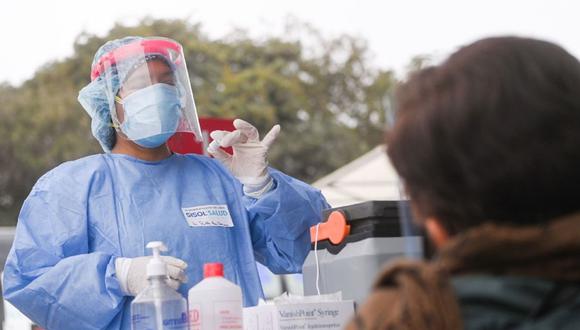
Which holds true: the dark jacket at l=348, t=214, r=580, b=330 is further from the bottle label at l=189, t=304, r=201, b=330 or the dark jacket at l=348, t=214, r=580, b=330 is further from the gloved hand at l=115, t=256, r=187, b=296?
the gloved hand at l=115, t=256, r=187, b=296

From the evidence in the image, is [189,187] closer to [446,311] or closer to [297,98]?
[446,311]

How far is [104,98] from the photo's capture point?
3.15 m

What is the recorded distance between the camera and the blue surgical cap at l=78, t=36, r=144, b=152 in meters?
3.06

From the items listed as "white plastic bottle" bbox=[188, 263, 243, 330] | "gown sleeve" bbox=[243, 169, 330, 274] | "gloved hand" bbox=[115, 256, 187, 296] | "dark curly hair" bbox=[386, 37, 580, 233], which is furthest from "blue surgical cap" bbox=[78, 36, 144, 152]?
"dark curly hair" bbox=[386, 37, 580, 233]

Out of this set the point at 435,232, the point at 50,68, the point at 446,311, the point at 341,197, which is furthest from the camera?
the point at 50,68

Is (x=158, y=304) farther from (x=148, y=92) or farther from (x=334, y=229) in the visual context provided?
(x=148, y=92)

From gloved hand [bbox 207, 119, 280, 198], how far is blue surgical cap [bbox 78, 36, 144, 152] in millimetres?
359

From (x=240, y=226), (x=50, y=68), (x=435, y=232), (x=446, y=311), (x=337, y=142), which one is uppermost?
(x=50, y=68)

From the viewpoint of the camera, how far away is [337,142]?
18031mm

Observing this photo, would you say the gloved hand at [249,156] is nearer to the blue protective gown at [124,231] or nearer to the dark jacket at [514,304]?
the blue protective gown at [124,231]

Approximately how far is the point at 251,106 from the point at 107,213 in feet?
48.0

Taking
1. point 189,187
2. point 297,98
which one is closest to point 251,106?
point 297,98

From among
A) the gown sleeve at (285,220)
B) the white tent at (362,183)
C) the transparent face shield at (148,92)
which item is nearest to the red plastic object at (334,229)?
the gown sleeve at (285,220)

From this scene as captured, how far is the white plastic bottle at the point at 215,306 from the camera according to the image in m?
2.30
